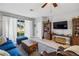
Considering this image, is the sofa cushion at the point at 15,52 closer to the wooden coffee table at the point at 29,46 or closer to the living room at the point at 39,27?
the living room at the point at 39,27

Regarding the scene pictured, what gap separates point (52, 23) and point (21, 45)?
68cm

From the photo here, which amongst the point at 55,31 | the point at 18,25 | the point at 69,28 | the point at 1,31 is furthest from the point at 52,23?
the point at 1,31

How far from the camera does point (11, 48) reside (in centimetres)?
192

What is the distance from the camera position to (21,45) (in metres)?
2.01

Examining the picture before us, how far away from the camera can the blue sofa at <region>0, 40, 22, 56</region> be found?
187 cm

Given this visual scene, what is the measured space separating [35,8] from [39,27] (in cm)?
36

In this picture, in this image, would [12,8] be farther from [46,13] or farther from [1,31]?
[46,13]

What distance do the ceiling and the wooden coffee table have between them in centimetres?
50

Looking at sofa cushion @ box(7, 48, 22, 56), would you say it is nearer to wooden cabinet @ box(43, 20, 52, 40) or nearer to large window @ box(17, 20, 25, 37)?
large window @ box(17, 20, 25, 37)

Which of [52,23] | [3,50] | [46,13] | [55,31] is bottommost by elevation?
[3,50]

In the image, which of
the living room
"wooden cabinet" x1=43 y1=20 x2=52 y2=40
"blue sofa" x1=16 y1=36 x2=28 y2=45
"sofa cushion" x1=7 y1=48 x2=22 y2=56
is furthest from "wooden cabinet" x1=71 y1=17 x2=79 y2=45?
"sofa cushion" x1=7 y1=48 x2=22 y2=56

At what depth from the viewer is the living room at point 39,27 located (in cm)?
187

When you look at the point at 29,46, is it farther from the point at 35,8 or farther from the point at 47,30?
the point at 35,8

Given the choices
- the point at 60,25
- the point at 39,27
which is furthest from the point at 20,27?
the point at 60,25
